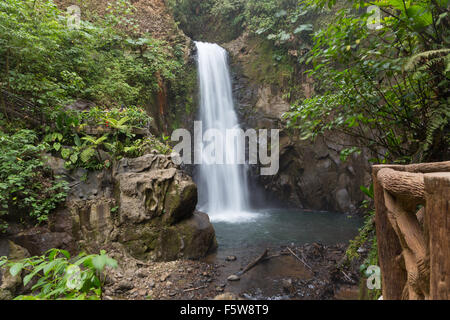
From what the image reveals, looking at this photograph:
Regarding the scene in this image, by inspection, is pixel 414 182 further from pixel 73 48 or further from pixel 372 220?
pixel 73 48

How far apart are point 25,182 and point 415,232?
223 inches

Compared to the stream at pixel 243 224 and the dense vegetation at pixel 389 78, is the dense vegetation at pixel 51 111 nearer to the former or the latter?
the stream at pixel 243 224

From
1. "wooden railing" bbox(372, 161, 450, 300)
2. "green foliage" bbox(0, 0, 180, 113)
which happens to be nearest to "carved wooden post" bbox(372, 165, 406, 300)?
"wooden railing" bbox(372, 161, 450, 300)

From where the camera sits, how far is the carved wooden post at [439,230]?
105cm

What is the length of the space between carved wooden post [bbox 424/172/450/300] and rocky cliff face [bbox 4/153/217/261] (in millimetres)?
4906

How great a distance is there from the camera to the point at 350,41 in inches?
119

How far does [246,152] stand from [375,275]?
390 inches

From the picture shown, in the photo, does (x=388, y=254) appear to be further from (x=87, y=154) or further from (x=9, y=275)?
(x=87, y=154)

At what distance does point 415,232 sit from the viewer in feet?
4.67

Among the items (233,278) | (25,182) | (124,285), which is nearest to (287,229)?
(233,278)

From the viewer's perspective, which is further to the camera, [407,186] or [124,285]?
[124,285]

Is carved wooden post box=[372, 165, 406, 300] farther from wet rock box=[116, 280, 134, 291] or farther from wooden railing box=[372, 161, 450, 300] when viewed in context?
wet rock box=[116, 280, 134, 291]

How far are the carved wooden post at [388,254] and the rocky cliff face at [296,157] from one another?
968cm
